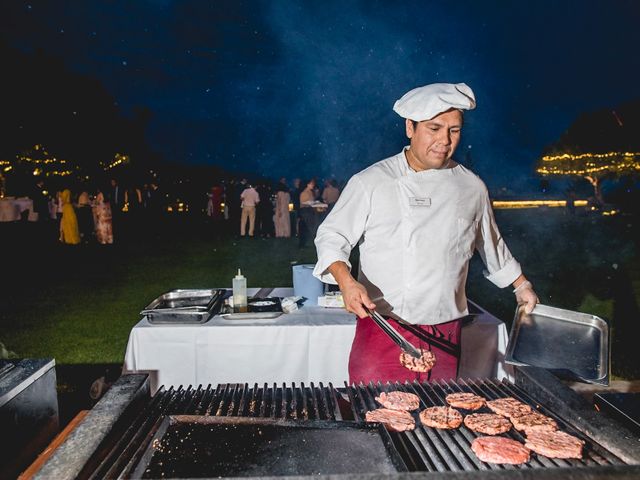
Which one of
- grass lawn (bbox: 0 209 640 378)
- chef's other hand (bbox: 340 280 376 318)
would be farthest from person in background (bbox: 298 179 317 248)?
chef's other hand (bbox: 340 280 376 318)

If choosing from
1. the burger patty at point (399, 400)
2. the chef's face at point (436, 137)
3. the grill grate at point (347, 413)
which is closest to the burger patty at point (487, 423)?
the grill grate at point (347, 413)

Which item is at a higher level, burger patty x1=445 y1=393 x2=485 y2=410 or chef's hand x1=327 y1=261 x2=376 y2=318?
chef's hand x1=327 y1=261 x2=376 y2=318

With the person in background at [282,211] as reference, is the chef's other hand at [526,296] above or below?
below

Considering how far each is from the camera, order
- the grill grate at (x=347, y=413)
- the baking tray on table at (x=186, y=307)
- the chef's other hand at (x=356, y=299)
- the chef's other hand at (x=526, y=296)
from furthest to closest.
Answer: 1. the baking tray on table at (x=186, y=307)
2. the chef's other hand at (x=526, y=296)
3. the chef's other hand at (x=356, y=299)
4. the grill grate at (x=347, y=413)

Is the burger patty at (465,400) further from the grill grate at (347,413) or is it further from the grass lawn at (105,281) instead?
the grass lawn at (105,281)

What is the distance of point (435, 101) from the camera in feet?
8.57

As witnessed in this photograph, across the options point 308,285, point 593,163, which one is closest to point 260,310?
point 308,285

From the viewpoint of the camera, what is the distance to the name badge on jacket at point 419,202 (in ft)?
9.29

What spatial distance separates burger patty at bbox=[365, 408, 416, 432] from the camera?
204 centimetres

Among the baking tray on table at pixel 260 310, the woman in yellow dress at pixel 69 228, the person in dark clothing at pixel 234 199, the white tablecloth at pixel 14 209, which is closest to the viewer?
the baking tray on table at pixel 260 310

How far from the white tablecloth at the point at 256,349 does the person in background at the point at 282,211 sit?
13.6 meters

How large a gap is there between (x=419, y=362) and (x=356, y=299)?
1.97ft

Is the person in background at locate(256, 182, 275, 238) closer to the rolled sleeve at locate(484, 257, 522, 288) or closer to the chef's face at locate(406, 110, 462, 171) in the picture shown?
the rolled sleeve at locate(484, 257, 522, 288)

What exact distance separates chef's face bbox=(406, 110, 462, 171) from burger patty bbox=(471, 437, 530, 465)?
1.54 meters
